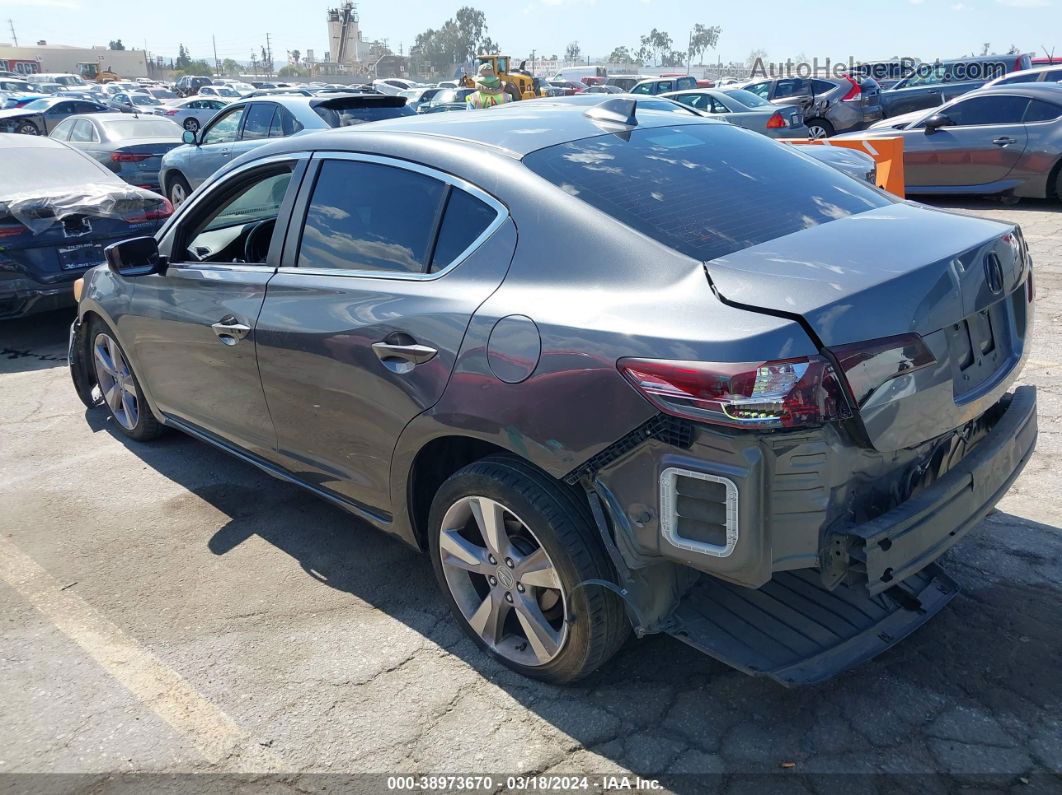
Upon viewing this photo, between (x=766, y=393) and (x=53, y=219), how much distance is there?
22.2ft

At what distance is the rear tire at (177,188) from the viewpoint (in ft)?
40.3

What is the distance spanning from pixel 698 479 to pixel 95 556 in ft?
9.76

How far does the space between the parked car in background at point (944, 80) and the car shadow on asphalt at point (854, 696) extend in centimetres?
1823

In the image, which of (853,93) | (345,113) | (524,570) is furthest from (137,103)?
(524,570)

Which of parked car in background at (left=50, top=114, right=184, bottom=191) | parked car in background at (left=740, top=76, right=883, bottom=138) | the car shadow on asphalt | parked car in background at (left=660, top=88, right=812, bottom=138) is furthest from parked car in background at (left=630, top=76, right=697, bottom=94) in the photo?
the car shadow on asphalt

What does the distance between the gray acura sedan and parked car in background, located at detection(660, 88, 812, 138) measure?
1287 centimetres

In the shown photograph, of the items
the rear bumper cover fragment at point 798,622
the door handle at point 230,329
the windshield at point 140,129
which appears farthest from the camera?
the windshield at point 140,129

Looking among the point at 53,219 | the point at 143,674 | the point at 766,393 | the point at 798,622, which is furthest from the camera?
the point at 53,219

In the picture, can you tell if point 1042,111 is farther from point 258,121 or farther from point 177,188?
point 177,188

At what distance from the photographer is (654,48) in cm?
16112

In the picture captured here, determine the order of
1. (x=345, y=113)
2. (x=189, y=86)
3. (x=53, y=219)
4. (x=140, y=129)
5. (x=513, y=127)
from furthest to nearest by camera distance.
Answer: (x=189, y=86)
(x=140, y=129)
(x=345, y=113)
(x=53, y=219)
(x=513, y=127)

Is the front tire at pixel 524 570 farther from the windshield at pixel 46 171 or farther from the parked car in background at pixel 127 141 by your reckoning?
the parked car in background at pixel 127 141

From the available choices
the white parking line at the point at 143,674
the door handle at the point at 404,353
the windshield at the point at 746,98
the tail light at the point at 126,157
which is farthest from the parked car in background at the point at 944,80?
the white parking line at the point at 143,674

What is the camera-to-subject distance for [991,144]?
10.7 meters
